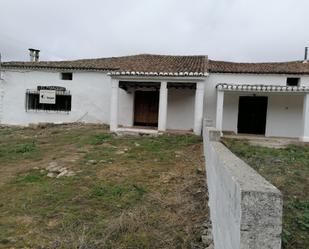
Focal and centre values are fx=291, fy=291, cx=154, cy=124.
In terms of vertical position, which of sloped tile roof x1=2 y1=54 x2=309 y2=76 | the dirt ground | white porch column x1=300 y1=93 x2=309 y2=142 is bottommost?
the dirt ground

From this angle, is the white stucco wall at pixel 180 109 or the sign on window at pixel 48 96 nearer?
the white stucco wall at pixel 180 109

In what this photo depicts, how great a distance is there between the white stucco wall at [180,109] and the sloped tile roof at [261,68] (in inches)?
72.4

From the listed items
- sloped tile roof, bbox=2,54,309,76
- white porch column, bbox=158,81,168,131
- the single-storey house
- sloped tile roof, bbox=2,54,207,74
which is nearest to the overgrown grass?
white porch column, bbox=158,81,168,131

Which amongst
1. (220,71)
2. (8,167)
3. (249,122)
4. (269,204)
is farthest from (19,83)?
(269,204)

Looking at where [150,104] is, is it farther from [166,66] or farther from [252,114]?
[252,114]

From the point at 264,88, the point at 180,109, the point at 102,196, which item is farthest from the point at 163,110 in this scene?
the point at 102,196

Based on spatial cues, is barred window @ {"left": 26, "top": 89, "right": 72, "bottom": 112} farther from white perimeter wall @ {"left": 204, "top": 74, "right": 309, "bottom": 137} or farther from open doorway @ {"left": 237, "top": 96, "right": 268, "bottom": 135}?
open doorway @ {"left": 237, "top": 96, "right": 268, "bottom": 135}

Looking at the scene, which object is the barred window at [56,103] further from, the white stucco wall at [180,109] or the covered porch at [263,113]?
the covered porch at [263,113]

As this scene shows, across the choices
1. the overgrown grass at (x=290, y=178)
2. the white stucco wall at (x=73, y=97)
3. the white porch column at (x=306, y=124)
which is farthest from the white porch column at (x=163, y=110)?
the white porch column at (x=306, y=124)

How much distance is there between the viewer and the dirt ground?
4340 mm

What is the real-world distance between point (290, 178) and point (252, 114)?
927cm

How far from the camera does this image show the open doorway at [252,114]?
15.7 meters

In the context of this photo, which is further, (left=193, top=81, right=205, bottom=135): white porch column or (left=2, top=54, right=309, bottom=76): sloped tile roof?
(left=2, top=54, right=309, bottom=76): sloped tile roof

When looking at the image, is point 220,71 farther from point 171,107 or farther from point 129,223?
point 129,223
